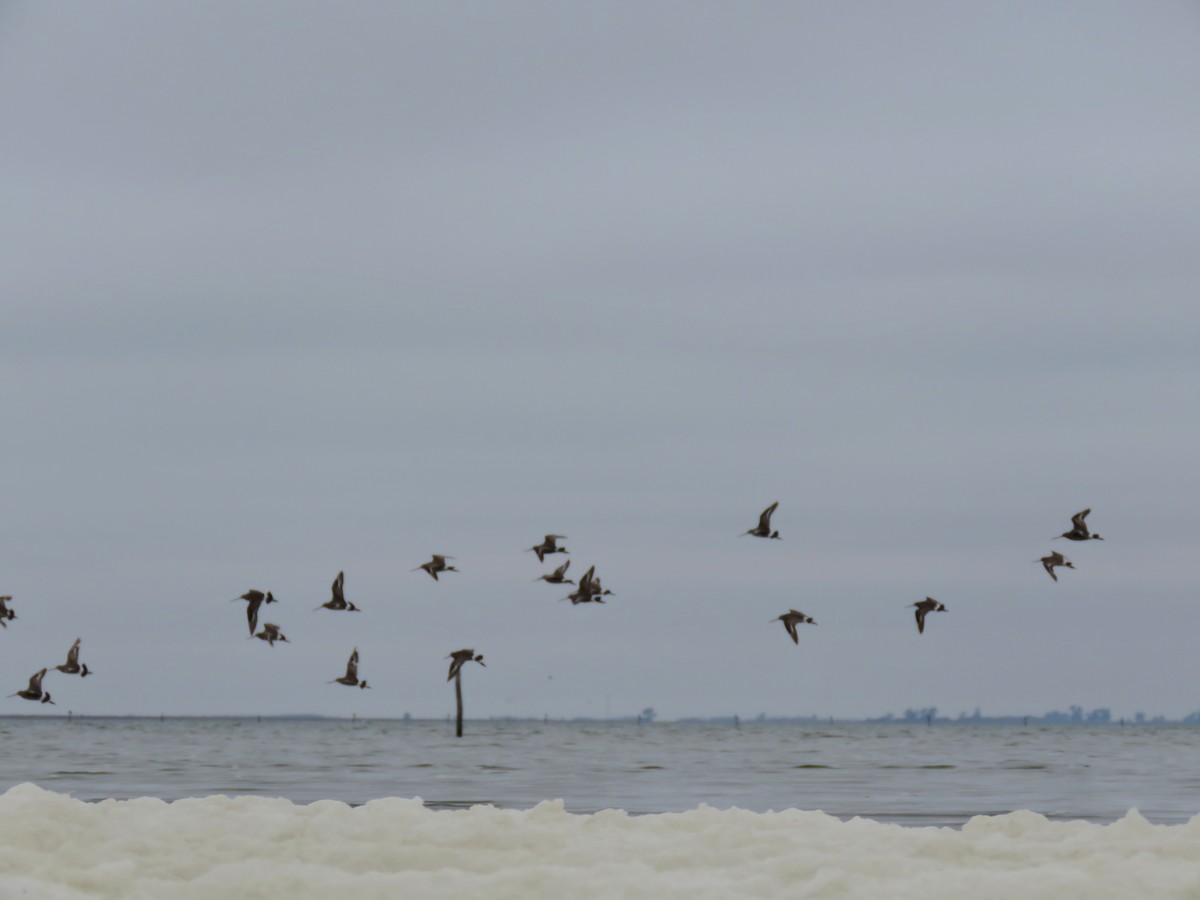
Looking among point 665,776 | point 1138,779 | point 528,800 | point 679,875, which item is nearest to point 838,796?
point 528,800

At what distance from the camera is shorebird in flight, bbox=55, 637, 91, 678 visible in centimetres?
3209

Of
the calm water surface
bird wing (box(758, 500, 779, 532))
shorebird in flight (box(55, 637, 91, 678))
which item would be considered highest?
bird wing (box(758, 500, 779, 532))

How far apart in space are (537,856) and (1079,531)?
702 inches

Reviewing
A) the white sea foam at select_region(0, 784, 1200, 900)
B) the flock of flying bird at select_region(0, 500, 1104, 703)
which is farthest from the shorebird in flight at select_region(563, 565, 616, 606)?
the white sea foam at select_region(0, 784, 1200, 900)

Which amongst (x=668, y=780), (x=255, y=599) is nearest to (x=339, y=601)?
(x=255, y=599)

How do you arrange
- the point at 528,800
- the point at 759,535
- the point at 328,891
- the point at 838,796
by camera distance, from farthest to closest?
the point at 838,796, the point at 528,800, the point at 759,535, the point at 328,891

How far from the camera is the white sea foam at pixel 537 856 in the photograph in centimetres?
1436

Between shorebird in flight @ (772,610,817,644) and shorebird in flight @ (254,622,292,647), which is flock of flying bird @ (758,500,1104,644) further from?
shorebird in flight @ (254,622,292,647)

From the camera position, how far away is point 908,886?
1452 centimetres

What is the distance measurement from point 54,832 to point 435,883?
13.9ft

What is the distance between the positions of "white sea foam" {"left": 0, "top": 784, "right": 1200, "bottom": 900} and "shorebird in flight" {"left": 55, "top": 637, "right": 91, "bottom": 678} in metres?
13.5

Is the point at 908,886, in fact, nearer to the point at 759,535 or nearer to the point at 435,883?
the point at 435,883

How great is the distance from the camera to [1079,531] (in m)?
30.9

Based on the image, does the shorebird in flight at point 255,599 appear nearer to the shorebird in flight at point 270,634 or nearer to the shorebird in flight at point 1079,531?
the shorebird in flight at point 270,634
